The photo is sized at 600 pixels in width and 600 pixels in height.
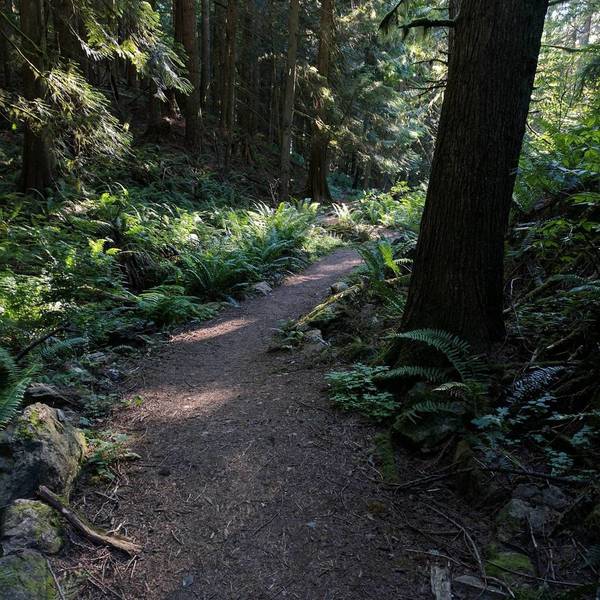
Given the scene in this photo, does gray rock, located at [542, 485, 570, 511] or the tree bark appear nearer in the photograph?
gray rock, located at [542, 485, 570, 511]

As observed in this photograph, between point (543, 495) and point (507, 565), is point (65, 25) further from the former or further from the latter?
point (507, 565)

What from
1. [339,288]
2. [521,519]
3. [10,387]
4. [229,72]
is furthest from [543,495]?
[229,72]

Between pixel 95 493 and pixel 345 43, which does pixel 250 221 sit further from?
pixel 345 43

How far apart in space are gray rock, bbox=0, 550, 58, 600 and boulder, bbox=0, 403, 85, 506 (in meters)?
0.44

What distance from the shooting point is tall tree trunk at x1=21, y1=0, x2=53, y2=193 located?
22.1ft

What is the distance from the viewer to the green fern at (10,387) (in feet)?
9.88

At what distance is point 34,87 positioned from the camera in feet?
26.1

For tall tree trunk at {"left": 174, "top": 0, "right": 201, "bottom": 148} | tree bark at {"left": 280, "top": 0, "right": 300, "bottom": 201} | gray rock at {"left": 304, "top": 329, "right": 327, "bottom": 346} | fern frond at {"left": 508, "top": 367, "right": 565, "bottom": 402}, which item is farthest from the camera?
tall tree trunk at {"left": 174, "top": 0, "right": 201, "bottom": 148}

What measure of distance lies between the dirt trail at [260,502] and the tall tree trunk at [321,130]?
13.0 m

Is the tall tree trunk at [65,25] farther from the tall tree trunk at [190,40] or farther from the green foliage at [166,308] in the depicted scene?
the green foliage at [166,308]

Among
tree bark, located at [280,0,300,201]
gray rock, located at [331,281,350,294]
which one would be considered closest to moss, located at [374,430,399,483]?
gray rock, located at [331,281,350,294]

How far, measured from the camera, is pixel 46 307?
223 inches

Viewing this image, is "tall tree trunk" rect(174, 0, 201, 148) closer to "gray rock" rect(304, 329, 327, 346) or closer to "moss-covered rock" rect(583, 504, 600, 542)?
"gray rock" rect(304, 329, 327, 346)

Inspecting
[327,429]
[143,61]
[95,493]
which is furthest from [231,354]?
[143,61]
